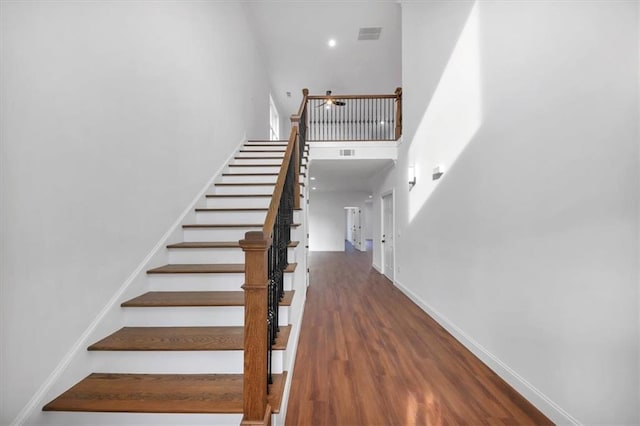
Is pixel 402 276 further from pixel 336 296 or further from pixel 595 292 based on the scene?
pixel 595 292

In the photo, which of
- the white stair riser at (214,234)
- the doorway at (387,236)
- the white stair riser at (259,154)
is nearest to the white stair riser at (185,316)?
the white stair riser at (214,234)

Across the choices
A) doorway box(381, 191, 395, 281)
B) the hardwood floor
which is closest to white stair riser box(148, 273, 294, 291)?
the hardwood floor

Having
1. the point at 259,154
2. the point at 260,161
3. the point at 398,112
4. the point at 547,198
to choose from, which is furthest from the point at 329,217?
the point at 547,198

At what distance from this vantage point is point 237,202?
356 centimetres

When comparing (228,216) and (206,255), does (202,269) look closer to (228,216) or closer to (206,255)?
(206,255)

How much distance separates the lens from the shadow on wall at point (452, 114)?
272 centimetres

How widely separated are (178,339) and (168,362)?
0.14 m

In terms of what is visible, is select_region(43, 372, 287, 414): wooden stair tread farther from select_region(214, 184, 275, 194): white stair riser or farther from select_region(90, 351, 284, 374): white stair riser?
select_region(214, 184, 275, 194): white stair riser

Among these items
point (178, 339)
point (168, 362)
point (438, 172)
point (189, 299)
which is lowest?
point (168, 362)

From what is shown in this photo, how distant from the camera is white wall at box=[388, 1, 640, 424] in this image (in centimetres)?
146

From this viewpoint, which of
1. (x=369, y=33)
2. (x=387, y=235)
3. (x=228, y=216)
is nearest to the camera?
(x=228, y=216)

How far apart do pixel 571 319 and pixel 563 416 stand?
25.4 inches

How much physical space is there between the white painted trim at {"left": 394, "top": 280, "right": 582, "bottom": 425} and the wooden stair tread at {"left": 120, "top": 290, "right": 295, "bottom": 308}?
6.16 ft

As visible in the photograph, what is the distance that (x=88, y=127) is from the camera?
5.86 feet
